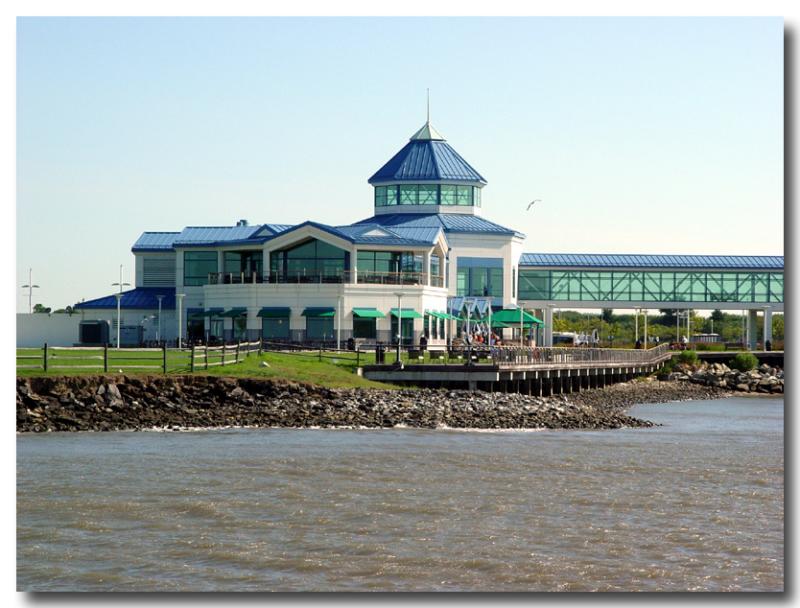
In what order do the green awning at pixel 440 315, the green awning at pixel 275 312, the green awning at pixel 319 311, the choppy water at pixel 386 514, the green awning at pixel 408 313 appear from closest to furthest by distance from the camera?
the choppy water at pixel 386 514
the green awning at pixel 319 311
the green awning at pixel 275 312
the green awning at pixel 408 313
the green awning at pixel 440 315

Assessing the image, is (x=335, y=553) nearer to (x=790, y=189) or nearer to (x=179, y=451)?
(x=790, y=189)

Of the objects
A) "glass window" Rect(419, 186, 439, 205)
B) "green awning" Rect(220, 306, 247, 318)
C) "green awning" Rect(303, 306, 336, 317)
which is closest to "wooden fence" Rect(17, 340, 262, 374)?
"green awning" Rect(303, 306, 336, 317)

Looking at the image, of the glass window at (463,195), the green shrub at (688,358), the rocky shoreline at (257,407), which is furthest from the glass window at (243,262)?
the rocky shoreline at (257,407)

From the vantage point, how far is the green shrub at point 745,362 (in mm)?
85188

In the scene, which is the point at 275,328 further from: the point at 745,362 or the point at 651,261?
the point at 651,261

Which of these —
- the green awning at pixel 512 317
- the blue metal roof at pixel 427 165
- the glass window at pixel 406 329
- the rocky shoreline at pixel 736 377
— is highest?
the blue metal roof at pixel 427 165

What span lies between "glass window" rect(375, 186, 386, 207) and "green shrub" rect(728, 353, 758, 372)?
25.8 metres

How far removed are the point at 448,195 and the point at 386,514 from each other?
226 ft

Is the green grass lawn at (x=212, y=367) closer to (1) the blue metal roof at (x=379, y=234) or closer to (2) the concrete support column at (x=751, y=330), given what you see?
(1) the blue metal roof at (x=379, y=234)

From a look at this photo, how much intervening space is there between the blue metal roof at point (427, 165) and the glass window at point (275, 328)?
21.2 m

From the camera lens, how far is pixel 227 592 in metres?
17.4

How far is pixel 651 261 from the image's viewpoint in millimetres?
95438

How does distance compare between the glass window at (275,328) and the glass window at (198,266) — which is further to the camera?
the glass window at (198,266)

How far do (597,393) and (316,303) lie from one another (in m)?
16.2
